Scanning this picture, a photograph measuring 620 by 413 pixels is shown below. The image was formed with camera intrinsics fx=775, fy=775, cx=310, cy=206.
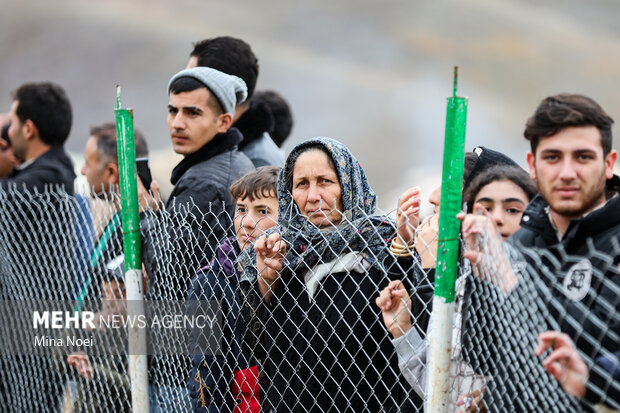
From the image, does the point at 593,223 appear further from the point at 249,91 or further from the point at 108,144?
the point at 108,144

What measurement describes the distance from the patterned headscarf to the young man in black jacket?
0.50 m

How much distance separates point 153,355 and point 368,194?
4.10 ft

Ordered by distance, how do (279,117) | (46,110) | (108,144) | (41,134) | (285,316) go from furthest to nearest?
(279,117) < (46,110) < (41,134) < (108,144) < (285,316)

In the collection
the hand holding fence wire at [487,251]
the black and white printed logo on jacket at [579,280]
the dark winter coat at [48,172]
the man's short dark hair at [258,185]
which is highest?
the dark winter coat at [48,172]

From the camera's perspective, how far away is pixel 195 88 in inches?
165

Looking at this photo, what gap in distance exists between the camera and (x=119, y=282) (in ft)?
12.4

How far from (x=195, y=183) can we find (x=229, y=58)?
3.58 ft

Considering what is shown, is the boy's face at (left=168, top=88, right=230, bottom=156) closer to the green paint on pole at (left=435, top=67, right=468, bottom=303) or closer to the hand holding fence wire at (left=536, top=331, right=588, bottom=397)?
the green paint on pole at (left=435, top=67, right=468, bottom=303)

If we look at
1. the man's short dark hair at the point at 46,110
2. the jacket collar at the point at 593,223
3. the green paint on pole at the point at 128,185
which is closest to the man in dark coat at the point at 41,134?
the man's short dark hair at the point at 46,110

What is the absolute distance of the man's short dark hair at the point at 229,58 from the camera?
181 inches

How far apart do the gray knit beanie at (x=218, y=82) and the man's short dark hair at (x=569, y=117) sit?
7.43 feet

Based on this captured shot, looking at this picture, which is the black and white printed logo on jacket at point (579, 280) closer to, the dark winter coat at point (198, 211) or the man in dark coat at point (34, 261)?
the dark winter coat at point (198, 211)

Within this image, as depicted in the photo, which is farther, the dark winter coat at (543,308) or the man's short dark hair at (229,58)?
the man's short dark hair at (229,58)

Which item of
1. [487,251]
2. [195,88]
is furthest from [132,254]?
[487,251]
